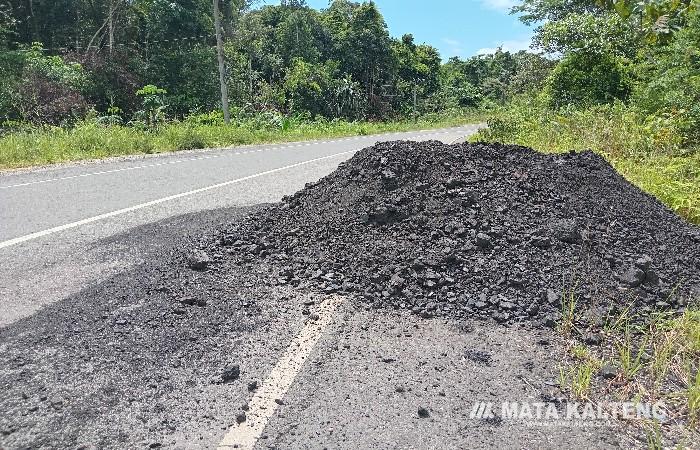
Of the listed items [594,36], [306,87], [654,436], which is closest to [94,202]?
[654,436]

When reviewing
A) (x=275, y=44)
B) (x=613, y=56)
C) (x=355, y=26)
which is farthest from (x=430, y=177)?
(x=355, y=26)

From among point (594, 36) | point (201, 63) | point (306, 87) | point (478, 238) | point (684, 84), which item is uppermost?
point (201, 63)

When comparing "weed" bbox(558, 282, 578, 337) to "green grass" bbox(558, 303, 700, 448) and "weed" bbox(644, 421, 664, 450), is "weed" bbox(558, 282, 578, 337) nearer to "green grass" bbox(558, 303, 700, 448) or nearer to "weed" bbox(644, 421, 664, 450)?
"green grass" bbox(558, 303, 700, 448)

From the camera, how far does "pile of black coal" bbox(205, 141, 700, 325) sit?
339 cm

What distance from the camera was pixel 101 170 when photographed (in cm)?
1039

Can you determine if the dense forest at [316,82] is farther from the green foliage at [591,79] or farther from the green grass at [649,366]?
the green grass at [649,366]

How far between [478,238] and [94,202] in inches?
217

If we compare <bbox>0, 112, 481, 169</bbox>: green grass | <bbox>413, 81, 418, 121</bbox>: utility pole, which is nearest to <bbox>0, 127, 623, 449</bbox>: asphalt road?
<bbox>0, 112, 481, 169</bbox>: green grass

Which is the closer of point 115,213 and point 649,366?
point 649,366

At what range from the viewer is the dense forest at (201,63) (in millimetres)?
21172

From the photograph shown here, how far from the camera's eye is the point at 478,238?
3.80 m

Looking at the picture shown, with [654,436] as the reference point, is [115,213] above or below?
above

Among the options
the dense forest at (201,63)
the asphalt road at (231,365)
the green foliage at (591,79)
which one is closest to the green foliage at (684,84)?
the green foliage at (591,79)

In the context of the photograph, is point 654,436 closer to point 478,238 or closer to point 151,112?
point 478,238
